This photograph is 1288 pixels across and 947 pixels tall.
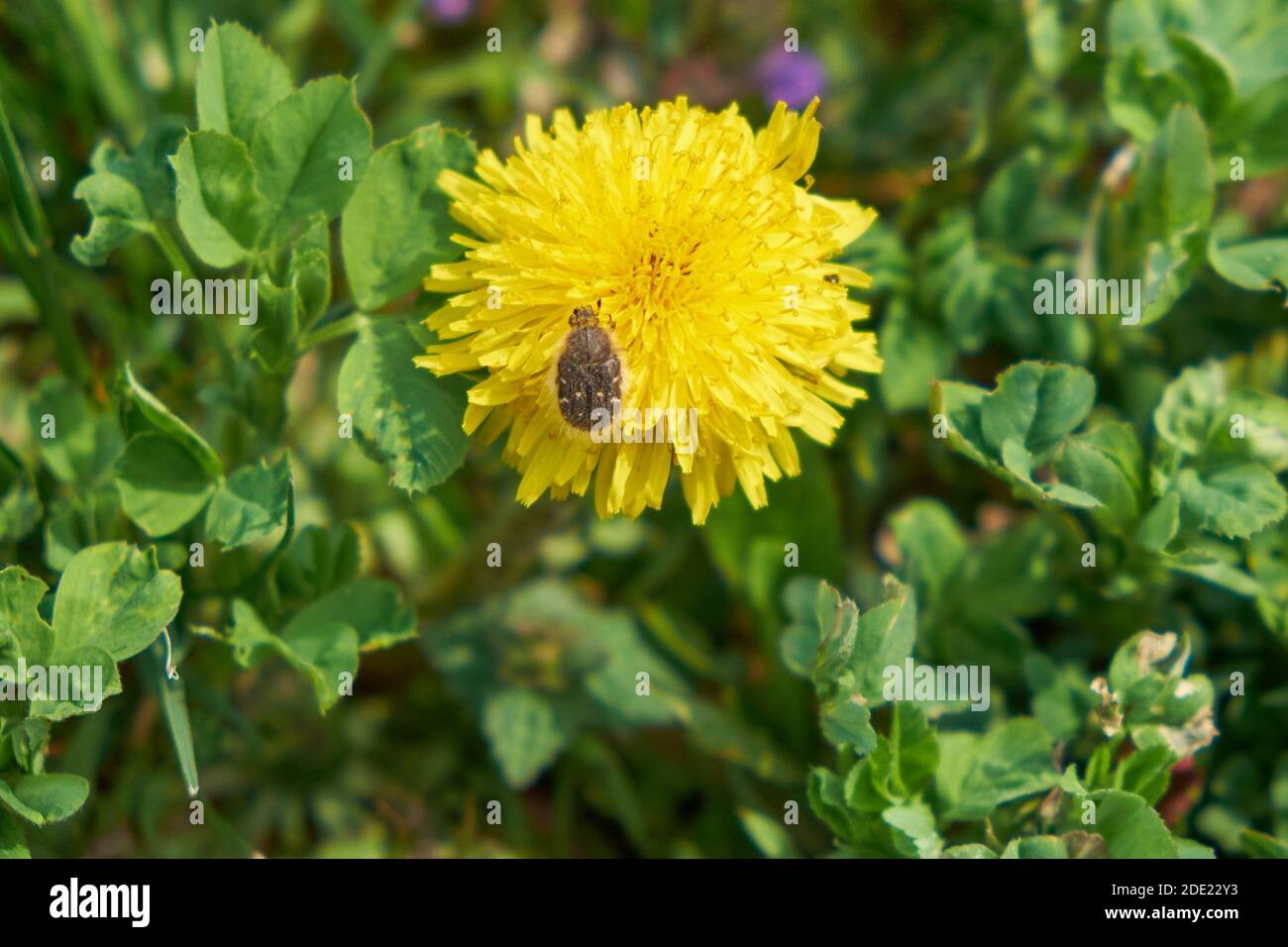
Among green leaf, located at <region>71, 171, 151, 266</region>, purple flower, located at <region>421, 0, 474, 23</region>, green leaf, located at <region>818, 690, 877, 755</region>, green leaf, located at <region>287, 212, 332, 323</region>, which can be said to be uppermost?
purple flower, located at <region>421, 0, 474, 23</region>

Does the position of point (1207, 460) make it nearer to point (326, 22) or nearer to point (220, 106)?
point (220, 106)

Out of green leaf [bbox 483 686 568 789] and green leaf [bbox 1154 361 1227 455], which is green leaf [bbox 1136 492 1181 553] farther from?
green leaf [bbox 483 686 568 789]

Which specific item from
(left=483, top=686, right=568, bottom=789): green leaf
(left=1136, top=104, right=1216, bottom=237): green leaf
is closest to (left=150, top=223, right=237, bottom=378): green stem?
(left=483, top=686, right=568, bottom=789): green leaf

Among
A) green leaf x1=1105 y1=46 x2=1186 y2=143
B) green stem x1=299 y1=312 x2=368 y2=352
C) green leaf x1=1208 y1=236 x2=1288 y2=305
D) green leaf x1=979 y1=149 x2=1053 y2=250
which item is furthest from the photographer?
green leaf x1=979 y1=149 x2=1053 y2=250

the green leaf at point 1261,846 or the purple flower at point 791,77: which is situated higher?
the purple flower at point 791,77

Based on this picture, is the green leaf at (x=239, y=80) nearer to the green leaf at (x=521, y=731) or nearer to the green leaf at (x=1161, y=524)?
the green leaf at (x=521, y=731)

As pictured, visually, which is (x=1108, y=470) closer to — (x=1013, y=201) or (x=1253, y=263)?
(x=1253, y=263)

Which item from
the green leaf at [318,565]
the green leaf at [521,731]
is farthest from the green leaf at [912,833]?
the green leaf at [318,565]
